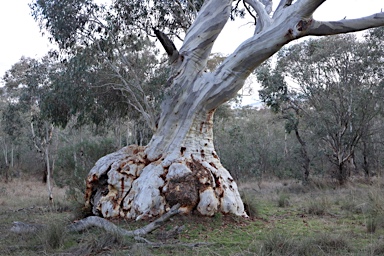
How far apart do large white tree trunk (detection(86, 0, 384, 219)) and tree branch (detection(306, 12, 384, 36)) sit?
2 centimetres

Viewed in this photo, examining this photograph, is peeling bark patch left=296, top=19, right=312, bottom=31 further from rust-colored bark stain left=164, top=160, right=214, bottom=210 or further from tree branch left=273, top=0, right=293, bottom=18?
rust-colored bark stain left=164, top=160, right=214, bottom=210

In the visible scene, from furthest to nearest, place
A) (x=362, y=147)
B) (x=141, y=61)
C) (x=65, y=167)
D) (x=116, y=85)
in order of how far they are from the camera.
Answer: (x=362, y=147) < (x=65, y=167) < (x=141, y=61) < (x=116, y=85)

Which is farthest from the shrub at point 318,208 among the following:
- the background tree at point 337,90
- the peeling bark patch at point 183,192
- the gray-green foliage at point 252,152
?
the gray-green foliage at point 252,152

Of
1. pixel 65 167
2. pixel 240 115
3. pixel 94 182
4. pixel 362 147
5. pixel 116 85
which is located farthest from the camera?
pixel 240 115

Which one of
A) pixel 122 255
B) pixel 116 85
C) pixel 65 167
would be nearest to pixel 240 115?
pixel 65 167

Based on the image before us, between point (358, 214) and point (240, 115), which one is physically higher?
point (240, 115)

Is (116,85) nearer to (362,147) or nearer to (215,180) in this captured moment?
(215,180)

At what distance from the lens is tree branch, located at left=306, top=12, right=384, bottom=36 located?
5773 mm

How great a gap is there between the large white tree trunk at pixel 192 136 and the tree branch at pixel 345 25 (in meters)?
0.02

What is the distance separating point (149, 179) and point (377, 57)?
509 inches

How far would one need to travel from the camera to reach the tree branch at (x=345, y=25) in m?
5.77

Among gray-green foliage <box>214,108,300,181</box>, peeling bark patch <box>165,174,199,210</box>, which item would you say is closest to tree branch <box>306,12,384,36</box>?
peeling bark patch <box>165,174,199,210</box>

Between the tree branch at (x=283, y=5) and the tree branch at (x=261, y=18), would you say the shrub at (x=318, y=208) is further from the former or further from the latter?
the tree branch at (x=283, y=5)

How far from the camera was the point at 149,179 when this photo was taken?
7.33 meters
